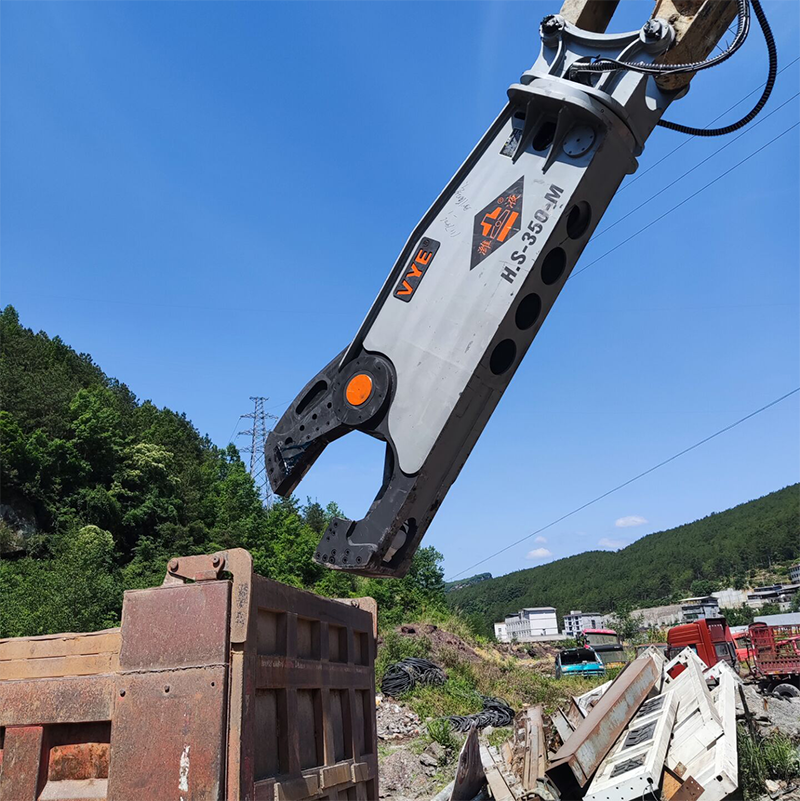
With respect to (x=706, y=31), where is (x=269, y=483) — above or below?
below

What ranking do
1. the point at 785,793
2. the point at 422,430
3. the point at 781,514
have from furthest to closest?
the point at 781,514, the point at 785,793, the point at 422,430

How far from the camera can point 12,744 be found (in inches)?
121

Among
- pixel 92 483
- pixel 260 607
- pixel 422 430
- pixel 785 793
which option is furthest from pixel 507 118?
pixel 92 483

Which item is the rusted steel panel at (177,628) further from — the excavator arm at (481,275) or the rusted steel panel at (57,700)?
the excavator arm at (481,275)

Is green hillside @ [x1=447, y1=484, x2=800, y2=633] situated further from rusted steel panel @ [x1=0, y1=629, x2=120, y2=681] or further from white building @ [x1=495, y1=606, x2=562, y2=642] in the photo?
rusted steel panel @ [x1=0, y1=629, x2=120, y2=681]

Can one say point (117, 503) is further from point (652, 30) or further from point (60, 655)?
point (652, 30)

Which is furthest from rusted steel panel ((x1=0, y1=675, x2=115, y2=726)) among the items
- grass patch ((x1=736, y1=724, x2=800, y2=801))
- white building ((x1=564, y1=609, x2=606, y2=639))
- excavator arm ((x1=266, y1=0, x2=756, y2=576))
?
white building ((x1=564, y1=609, x2=606, y2=639))

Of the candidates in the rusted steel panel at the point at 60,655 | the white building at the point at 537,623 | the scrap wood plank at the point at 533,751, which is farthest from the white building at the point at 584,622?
the rusted steel panel at the point at 60,655

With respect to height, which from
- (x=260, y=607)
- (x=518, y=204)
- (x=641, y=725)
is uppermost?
(x=518, y=204)

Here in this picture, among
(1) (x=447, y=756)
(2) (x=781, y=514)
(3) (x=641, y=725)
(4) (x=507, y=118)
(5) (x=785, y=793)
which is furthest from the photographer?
(2) (x=781, y=514)

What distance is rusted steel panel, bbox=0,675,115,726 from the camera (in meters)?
2.96

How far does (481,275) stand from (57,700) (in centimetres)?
291

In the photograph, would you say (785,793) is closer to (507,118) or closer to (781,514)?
(507,118)

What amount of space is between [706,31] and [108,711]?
14.8ft
